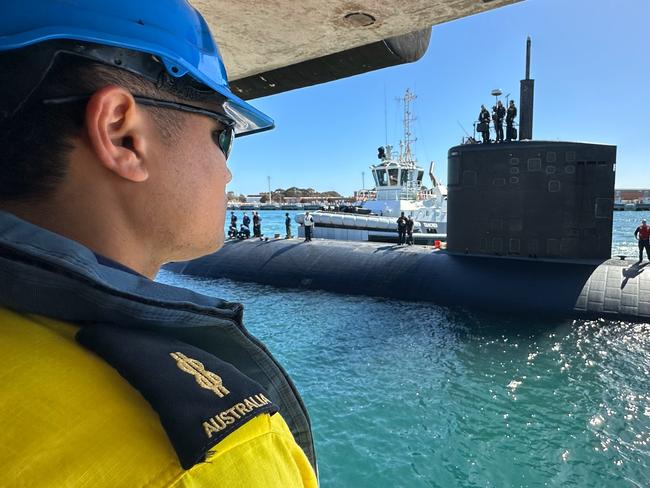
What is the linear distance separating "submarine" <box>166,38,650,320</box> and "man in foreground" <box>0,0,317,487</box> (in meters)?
10.3

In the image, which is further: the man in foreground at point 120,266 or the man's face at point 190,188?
the man's face at point 190,188

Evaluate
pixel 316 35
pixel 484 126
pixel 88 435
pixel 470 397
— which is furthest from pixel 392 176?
pixel 88 435

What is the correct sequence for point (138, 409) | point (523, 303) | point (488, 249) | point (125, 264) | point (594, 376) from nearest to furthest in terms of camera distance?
point (138, 409), point (125, 264), point (594, 376), point (523, 303), point (488, 249)

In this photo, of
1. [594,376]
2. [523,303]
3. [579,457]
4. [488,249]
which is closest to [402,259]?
[488,249]

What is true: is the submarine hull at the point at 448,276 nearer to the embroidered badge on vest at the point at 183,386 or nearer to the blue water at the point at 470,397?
the blue water at the point at 470,397

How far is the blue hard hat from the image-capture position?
884 mm

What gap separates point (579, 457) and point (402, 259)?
331 inches

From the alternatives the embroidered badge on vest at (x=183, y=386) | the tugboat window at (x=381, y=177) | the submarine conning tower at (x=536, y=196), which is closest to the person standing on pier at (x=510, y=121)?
the submarine conning tower at (x=536, y=196)

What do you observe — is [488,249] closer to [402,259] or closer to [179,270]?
[402,259]

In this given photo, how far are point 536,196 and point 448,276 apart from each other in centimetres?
289

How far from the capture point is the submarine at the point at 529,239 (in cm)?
984

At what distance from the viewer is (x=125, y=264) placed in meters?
0.99

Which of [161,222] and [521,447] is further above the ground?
[161,222]

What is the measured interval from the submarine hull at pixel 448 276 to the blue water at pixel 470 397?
669 mm
